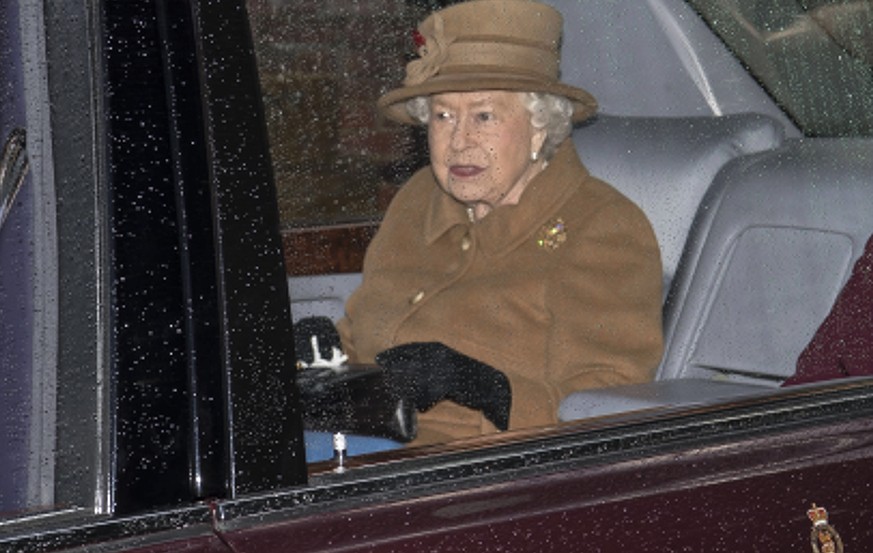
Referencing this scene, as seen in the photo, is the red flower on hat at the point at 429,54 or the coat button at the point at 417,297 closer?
the red flower on hat at the point at 429,54

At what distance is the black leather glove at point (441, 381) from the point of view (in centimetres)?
222

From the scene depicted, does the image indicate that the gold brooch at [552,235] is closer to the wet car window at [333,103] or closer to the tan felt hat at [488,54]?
the tan felt hat at [488,54]

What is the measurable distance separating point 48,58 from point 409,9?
0.46 m

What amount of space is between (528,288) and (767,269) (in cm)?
32

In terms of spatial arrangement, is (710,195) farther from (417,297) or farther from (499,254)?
(417,297)

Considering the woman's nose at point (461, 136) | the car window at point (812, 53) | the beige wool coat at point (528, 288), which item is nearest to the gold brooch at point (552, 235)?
the beige wool coat at point (528, 288)

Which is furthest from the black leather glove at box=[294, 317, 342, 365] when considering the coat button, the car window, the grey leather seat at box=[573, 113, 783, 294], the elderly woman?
the car window

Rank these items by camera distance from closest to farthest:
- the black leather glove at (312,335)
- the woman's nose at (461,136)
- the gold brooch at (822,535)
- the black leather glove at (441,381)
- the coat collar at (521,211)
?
1. the black leather glove at (312,335)
2. the black leather glove at (441,381)
3. the gold brooch at (822,535)
4. the woman's nose at (461,136)
5. the coat collar at (521,211)

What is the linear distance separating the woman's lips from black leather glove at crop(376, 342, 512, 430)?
23cm

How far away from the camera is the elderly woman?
2.28 m

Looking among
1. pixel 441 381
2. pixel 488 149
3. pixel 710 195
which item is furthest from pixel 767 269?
pixel 441 381

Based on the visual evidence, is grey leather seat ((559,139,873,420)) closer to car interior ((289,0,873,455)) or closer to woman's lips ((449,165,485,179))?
car interior ((289,0,873,455))

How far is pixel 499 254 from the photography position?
103 inches

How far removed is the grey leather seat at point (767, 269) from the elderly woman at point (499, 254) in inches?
2.0
